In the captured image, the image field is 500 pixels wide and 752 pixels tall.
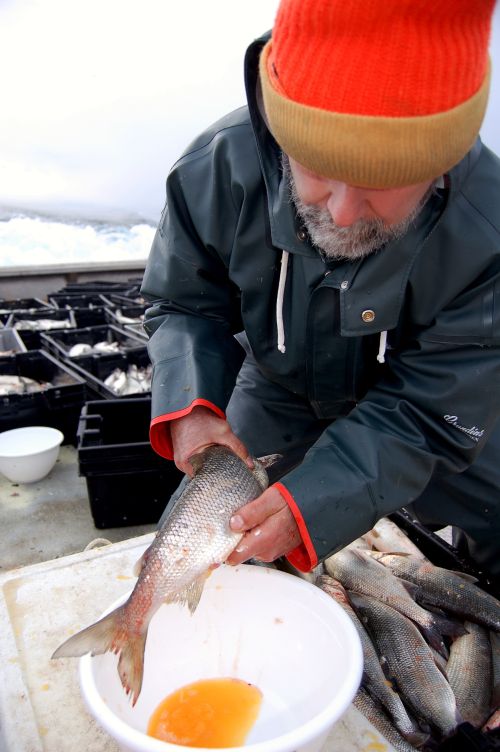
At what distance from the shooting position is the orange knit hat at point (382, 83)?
1.01 m

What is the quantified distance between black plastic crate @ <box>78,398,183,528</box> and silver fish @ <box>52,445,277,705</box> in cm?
131

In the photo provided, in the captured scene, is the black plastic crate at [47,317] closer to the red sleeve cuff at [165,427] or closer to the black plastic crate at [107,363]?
the black plastic crate at [107,363]

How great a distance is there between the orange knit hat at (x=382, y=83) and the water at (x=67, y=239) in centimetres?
904

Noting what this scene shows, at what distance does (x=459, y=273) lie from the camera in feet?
5.29

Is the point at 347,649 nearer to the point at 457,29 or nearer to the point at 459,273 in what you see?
the point at 459,273

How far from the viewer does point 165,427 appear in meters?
1.85

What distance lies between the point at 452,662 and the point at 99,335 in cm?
437

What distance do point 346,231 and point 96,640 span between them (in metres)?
1.14

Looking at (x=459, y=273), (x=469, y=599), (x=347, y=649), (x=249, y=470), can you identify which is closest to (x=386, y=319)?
(x=459, y=273)

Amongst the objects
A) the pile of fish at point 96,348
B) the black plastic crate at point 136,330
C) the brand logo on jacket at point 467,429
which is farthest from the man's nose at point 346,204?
the black plastic crate at point 136,330

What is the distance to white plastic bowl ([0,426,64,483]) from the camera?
3.29 meters

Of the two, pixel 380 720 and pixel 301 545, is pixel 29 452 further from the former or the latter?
pixel 380 720

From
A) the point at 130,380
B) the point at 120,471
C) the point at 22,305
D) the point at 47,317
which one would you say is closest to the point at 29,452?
the point at 120,471

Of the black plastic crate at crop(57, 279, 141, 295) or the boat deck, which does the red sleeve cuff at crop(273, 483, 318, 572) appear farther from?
the black plastic crate at crop(57, 279, 141, 295)
